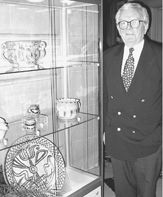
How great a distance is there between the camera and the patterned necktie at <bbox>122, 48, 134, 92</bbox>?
1.94 meters

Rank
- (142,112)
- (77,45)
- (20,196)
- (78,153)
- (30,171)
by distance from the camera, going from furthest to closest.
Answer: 1. (78,153)
2. (77,45)
3. (30,171)
4. (142,112)
5. (20,196)

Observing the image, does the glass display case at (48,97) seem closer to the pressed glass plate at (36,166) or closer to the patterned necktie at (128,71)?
the pressed glass plate at (36,166)

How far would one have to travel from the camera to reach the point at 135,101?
1.90 meters

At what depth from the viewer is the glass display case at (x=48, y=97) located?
1839 millimetres

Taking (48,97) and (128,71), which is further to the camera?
(48,97)

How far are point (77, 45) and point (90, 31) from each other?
0.54 ft

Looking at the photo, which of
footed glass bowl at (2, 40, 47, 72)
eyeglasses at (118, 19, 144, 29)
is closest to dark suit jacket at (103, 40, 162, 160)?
eyeglasses at (118, 19, 144, 29)

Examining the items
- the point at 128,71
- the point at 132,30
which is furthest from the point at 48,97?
the point at 132,30

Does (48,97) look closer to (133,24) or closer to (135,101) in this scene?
(135,101)

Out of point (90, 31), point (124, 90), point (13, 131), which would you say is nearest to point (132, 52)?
point (124, 90)

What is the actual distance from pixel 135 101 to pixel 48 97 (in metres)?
0.71

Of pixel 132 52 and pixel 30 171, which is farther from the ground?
pixel 132 52

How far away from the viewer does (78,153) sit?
2.51m

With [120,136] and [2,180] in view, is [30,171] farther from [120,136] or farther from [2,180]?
[120,136]
